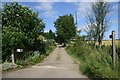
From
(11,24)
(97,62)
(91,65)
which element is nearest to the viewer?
(97,62)

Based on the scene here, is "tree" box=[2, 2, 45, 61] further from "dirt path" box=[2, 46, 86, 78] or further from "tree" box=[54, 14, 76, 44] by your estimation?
"tree" box=[54, 14, 76, 44]

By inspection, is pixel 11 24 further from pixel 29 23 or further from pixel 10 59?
pixel 10 59

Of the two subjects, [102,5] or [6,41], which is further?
[102,5]

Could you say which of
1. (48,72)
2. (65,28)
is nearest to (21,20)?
(48,72)

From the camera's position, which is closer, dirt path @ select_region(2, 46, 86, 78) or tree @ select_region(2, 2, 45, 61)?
dirt path @ select_region(2, 46, 86, 78)

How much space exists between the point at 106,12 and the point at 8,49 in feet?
69.5

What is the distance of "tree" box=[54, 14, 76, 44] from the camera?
8072 cm

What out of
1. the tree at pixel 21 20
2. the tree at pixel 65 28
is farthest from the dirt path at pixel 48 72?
the tree at pixel 65 28

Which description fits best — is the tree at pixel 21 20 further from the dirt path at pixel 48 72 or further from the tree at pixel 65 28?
the tree at pixel 65 28

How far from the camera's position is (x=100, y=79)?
12000mm

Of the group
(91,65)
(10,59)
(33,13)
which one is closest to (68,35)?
(33,13)

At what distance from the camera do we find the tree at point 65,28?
265 feet

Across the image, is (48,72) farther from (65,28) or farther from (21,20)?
(65,28)

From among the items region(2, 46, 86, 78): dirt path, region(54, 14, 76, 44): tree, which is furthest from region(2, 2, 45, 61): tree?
region(54, 14, 76, 44): tree
